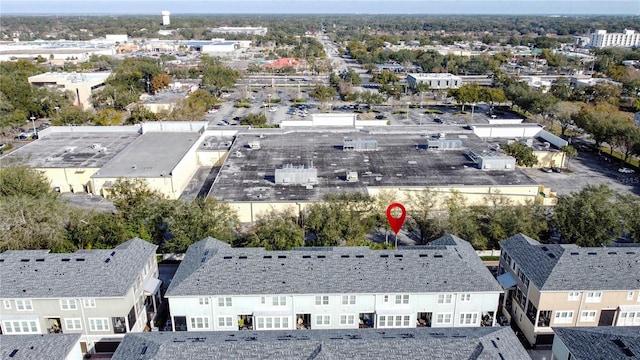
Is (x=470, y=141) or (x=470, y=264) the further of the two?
(x=470, y=141)

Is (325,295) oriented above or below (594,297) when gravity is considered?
above

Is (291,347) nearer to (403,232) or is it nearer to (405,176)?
(403,232)

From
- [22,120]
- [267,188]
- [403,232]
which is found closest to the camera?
[403,232]

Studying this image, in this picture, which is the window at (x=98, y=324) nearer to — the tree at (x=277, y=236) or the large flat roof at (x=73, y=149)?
the tree at (x=277, y=236)

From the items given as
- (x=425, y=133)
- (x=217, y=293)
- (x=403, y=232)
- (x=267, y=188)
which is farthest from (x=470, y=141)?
(x=217, y=293)

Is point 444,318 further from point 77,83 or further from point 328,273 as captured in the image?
point 77,83

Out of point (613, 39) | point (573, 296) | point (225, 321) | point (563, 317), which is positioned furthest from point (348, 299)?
point (613, 39)
